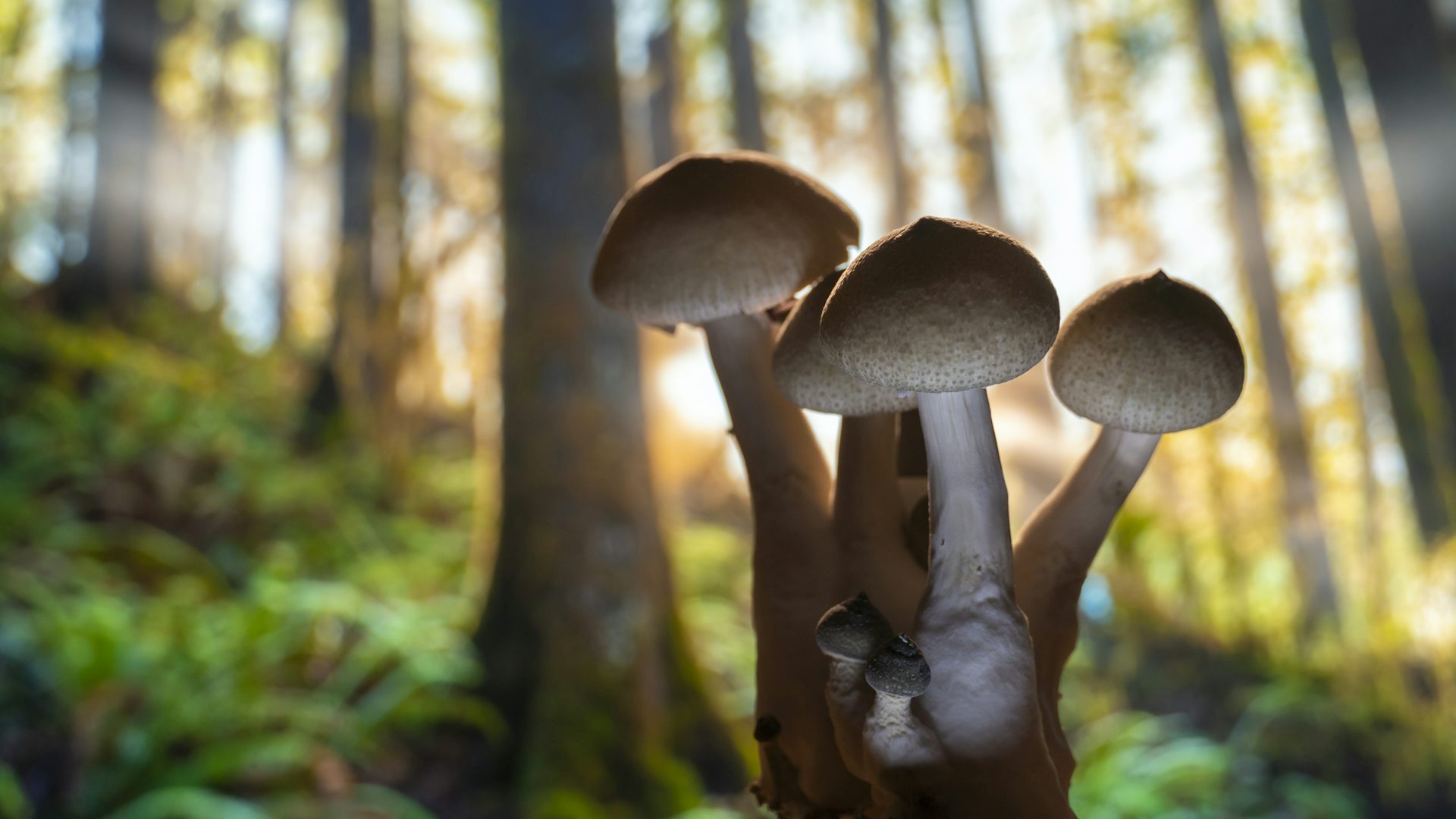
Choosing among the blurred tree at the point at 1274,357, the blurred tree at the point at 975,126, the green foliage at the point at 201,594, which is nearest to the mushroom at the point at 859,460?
the green foliage at the point at 201,594

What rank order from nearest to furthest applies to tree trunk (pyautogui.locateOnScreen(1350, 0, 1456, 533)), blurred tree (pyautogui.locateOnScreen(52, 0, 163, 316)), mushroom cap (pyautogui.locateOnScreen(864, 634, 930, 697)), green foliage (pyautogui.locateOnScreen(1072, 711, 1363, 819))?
1. mushroom cap (pyautogui.locateOnScreen(864, 634, 930, 697))
2. green foliage (pyautogui.locateOnScreen(1072, 711, 1363, 819))
3. tree trunk (pyautogui.locateOnScreen(1350, 0, 1456, 533))
4. blurred tree (pyautogui.locateOnScreen(52, 0, 163, 316))

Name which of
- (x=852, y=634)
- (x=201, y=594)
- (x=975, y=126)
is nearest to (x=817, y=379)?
(x=852, y=634)

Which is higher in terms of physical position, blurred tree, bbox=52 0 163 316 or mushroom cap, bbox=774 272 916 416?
blurred tree, bbox=52 0 163 316

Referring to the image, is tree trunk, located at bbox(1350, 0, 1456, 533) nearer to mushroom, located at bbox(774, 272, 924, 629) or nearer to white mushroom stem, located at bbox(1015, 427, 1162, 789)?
white mushroom stem, located at bbox(1015, 427, 1162, 789)

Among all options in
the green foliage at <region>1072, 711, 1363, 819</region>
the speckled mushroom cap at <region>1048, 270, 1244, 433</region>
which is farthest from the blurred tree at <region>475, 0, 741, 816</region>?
the speckled mushroom cap at <region>1048, 270, 1244, 433</region>

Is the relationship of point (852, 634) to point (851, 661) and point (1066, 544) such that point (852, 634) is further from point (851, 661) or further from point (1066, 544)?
point (1066, 544)

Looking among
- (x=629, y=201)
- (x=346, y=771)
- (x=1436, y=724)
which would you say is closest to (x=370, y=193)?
(x=346, y=771)

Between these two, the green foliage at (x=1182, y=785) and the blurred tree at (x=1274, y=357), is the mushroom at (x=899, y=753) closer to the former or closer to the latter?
the green foliage at (x=1182, y=785)
